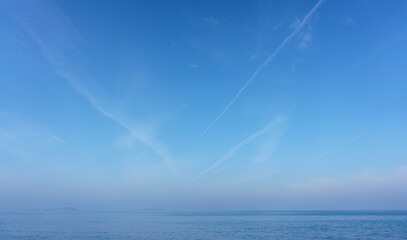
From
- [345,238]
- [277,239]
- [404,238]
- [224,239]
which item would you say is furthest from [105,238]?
[404,238]

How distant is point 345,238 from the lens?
49.9 meters

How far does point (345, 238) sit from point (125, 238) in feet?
123

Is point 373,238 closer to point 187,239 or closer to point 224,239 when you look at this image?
point 224,239

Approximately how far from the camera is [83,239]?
163 ft

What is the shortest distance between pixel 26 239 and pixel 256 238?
38.4 metres

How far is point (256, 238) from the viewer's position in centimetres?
4962

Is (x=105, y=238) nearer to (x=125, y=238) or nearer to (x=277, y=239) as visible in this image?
(x=125, y=238)

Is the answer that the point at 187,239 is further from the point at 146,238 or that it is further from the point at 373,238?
the point at 373,238

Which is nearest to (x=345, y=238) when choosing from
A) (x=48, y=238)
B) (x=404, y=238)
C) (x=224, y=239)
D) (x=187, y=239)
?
(x=404, y=238)

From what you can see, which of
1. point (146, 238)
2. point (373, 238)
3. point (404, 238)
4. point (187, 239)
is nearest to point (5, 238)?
point (146, 238)

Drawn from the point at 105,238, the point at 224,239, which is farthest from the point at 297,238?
the point at 105,238

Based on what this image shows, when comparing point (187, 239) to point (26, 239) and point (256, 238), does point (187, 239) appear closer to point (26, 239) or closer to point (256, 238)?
point (256, 238)

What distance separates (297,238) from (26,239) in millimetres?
45503

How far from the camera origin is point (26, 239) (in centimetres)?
4953
